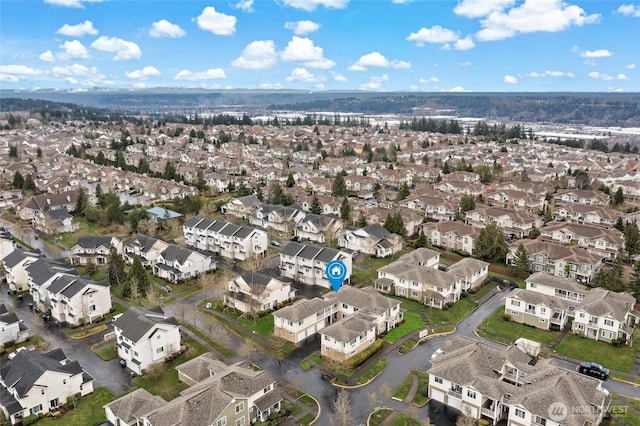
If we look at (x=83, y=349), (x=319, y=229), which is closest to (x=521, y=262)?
(x=319, y=229)

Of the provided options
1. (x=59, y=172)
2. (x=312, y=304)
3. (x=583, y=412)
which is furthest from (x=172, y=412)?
(x=59, y=172)

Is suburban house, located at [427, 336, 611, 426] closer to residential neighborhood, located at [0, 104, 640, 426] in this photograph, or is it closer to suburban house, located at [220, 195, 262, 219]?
residential neighborhood, located at [0, 104, 640, 426]

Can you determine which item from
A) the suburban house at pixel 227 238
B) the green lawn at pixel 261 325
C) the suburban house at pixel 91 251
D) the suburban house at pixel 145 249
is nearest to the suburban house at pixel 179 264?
the suburban house at pixel 145 249

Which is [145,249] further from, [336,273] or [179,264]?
[336,273]

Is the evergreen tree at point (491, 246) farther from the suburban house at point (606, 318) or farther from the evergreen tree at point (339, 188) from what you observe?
the evergreen tree at point (339, 188)

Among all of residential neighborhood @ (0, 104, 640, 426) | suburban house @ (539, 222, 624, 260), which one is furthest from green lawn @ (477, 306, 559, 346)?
suburban house @ (539, 222, 624, 260)

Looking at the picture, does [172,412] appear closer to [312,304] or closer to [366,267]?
[312,304]
